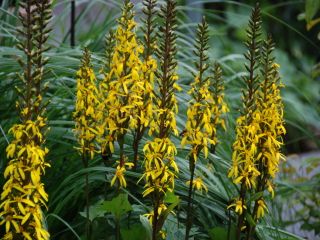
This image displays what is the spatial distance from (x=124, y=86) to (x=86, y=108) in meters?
0.21

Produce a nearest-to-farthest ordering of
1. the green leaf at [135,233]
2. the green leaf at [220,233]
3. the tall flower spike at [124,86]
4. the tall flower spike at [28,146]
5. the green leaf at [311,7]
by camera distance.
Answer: the tall flower spike at [28,146], the tall flower spike at [124,86], the green leaf at [135,233], the green leaf at [220,233], the green leaf at [311,7]

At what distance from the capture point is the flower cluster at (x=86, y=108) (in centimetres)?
317

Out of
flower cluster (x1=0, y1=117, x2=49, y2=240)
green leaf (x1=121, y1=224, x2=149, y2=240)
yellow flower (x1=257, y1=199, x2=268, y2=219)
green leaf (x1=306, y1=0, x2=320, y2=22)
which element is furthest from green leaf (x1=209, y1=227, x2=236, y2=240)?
green leaf (x1=306, y1=0, x2=320, y2=22)

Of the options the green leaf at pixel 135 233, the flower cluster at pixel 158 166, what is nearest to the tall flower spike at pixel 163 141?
the flower cluster at pixel 158 166

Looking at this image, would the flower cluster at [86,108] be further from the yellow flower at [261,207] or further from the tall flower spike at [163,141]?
the yellow flower at [261,207]

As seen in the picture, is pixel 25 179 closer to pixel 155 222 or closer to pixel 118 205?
pixel 118 205

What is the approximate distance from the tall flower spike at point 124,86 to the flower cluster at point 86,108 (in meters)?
0.05

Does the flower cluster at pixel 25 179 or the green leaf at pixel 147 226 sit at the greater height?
the flower cluster at pixel 25 179

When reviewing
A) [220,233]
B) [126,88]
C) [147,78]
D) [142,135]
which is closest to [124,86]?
[126,88]

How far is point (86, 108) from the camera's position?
10.5ft

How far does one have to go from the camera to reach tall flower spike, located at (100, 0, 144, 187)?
10.1ft

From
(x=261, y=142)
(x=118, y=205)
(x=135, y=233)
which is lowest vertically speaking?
(x=135, y=233)

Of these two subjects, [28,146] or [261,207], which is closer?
[28,146]

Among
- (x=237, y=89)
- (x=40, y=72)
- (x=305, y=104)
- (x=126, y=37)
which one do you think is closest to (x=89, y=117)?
(x=126, y=37)
